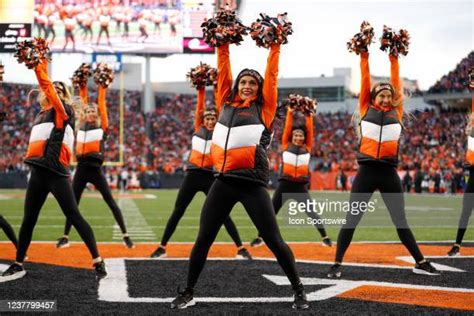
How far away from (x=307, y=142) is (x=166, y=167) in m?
29.1

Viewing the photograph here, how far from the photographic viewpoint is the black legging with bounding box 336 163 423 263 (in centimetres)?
673

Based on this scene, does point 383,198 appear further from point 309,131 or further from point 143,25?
point 143,25

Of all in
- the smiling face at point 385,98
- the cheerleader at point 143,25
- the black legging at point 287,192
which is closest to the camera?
the smiling face at point 385,98

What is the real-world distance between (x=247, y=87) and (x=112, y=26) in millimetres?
34217

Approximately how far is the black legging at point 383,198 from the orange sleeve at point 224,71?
2102 millimetres

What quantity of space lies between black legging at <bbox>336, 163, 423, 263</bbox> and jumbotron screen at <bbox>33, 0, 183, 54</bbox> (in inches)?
1251

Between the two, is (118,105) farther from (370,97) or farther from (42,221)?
(370,97)

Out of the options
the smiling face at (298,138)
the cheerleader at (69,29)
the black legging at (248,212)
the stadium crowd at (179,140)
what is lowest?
the stadium crowd at (179,140)

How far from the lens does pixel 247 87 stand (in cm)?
512

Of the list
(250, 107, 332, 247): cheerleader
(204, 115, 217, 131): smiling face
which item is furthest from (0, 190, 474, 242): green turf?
(204, 115, 217, 131): smiling face

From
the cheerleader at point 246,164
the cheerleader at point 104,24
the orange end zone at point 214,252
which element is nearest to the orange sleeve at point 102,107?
the orange end zone at point 214,252

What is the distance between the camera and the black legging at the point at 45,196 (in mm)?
6375

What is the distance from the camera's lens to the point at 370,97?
6.94 meters

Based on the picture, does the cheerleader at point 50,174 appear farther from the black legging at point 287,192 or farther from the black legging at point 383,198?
the black legging at point 287,192
